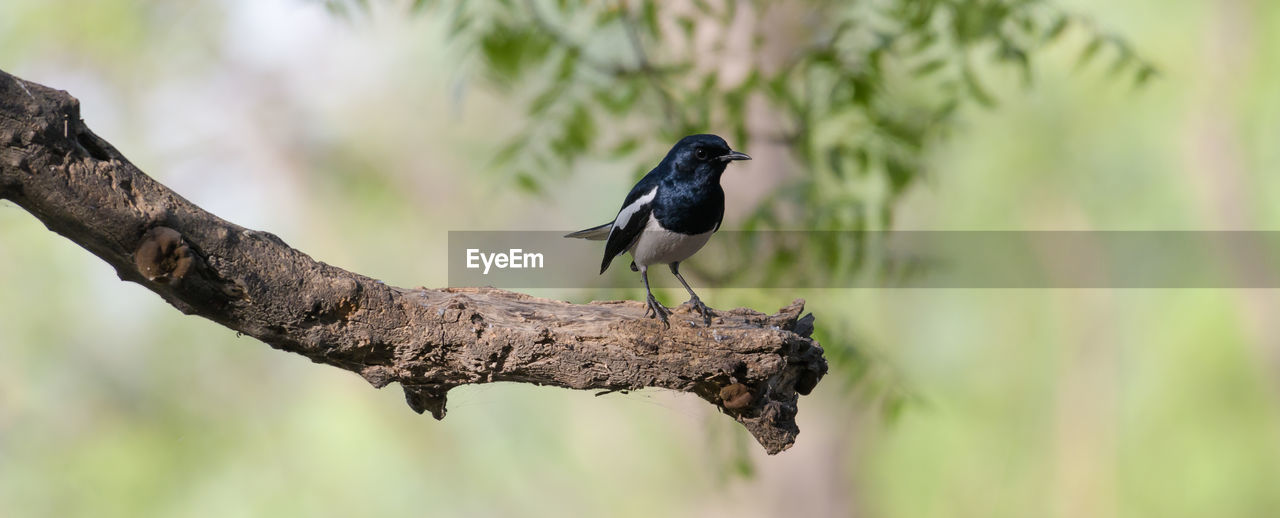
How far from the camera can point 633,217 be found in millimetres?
2234

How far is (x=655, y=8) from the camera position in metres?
4.07

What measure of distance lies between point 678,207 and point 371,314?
72 cm

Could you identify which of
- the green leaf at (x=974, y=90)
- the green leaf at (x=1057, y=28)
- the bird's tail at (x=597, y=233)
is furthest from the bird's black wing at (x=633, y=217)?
the green leaf at (x=1057, y=28)

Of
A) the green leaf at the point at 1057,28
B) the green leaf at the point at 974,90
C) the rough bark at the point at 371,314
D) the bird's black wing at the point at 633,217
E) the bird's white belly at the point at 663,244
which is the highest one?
the green leaf at the point at 1057,28

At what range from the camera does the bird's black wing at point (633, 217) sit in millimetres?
2219

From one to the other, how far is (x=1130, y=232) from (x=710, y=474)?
7966mm

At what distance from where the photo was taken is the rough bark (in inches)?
67.3

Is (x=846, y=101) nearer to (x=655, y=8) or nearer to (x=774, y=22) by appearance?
(x=655, y=8)

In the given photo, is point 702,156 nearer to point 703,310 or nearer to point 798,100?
point 703,310

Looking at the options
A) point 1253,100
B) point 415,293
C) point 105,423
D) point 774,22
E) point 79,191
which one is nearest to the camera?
point 79,191

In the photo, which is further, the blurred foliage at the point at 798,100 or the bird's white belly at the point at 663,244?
the blurred foliage at the point at 798,100

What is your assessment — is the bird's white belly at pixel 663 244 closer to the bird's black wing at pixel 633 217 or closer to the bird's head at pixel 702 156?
the bird's black wing at pixel 633 217

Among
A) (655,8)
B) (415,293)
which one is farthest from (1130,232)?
(415,293)

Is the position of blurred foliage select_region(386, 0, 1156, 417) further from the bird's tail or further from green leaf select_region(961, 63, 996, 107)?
the bird's tail
